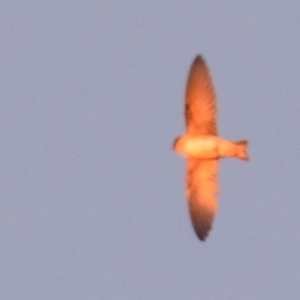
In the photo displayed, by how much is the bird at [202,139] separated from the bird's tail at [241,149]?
17 cm

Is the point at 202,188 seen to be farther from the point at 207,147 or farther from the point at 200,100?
the point at 200,100

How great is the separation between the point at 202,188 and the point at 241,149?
111 cm

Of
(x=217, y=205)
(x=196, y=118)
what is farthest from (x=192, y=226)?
(x=196, y=118)

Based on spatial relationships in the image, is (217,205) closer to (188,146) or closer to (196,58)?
(188,146)

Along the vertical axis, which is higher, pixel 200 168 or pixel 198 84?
pixel 198 84

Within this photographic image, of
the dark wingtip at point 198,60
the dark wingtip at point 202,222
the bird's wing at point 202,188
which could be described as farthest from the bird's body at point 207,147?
the dark wingtip at point 198,60

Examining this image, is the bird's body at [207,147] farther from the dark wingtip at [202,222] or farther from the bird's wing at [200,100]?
the dark wingtip at [202,222]

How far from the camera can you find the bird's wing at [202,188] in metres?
10.5

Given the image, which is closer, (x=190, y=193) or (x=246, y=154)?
(x=246, y=154)

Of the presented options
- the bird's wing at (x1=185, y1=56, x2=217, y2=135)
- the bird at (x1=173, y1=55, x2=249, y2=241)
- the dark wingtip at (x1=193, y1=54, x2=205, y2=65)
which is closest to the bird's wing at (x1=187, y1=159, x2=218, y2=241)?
the bird at (x1=173, y1=55, x2=249, y2=241)

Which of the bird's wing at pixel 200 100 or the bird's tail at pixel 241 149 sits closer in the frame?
the bird's tail at pixel 241 149

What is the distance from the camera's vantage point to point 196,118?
10.3m

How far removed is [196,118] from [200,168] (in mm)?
589

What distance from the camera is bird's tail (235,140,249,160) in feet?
31.8
